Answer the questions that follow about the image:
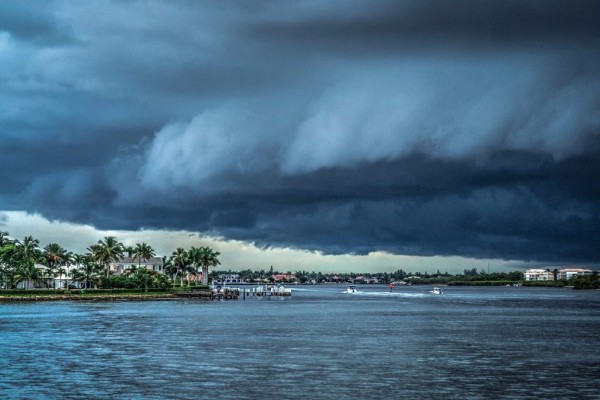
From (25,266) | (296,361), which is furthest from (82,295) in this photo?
(296,361)

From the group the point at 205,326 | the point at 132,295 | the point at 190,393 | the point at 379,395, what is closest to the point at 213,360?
the point at 190,393

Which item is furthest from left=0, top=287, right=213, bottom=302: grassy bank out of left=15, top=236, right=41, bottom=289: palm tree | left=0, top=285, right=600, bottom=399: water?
left=0, top=285, right=600, bottom=399: water

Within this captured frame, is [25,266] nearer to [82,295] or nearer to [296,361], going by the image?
[82,295]

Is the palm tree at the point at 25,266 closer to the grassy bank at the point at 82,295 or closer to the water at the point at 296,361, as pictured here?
the grassy bank at the point at 82,295

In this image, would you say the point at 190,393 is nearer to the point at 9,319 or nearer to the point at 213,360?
the point at 213,360

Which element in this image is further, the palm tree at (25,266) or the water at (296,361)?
the palm tree at (25,266)

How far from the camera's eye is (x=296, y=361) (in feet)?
192

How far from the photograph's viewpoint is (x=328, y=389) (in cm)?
4531

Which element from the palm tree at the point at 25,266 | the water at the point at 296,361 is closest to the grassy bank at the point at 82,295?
the palm tree at the point at 25,266

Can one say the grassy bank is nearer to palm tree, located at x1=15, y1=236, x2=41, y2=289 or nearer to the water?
palm tree, located at x1=15, y1=236, x2=41, y2=289

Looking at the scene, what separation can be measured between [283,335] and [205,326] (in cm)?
1760

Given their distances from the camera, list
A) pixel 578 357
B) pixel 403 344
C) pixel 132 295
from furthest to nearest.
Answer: pixel 132 295, pixel 403 344, pixel 578 357

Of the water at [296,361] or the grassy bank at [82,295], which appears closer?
the water at [296,361]

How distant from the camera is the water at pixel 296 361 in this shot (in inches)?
1778
